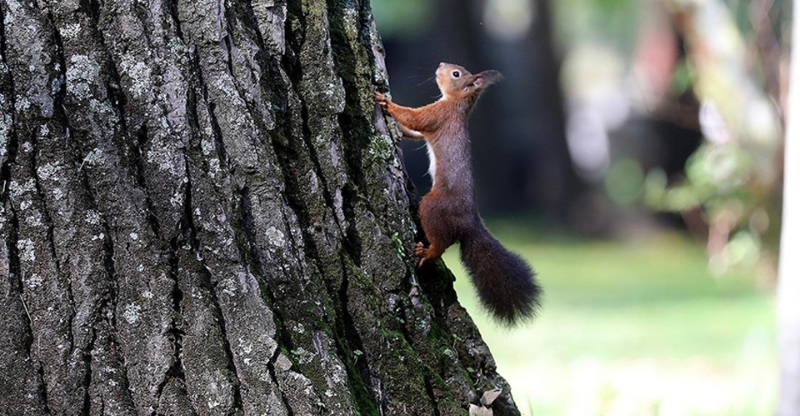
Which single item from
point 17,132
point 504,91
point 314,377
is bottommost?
point 314,377

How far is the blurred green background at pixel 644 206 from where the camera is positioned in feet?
22.8

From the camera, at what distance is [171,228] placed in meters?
2.42

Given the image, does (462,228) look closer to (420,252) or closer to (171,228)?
(420,252)

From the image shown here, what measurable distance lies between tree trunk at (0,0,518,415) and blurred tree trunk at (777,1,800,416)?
2576 mm

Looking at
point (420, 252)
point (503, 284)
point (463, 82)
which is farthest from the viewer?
point (463, 82)

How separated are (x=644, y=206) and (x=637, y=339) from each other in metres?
9.36

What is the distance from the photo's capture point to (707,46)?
10125 mm

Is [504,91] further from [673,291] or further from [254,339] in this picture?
[254,339]

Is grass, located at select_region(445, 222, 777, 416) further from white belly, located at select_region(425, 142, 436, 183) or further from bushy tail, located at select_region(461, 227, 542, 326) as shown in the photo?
white belly, located at select_region(425, 142, 436, 183)

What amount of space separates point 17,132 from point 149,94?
0.96ft

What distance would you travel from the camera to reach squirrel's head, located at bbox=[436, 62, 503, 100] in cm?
462

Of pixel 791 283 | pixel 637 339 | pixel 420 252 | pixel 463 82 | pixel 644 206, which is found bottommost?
pixel 420 252

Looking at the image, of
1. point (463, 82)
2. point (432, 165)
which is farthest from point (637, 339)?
point (432, 165)

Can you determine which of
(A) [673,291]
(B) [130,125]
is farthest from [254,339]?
(A) [673,291]
